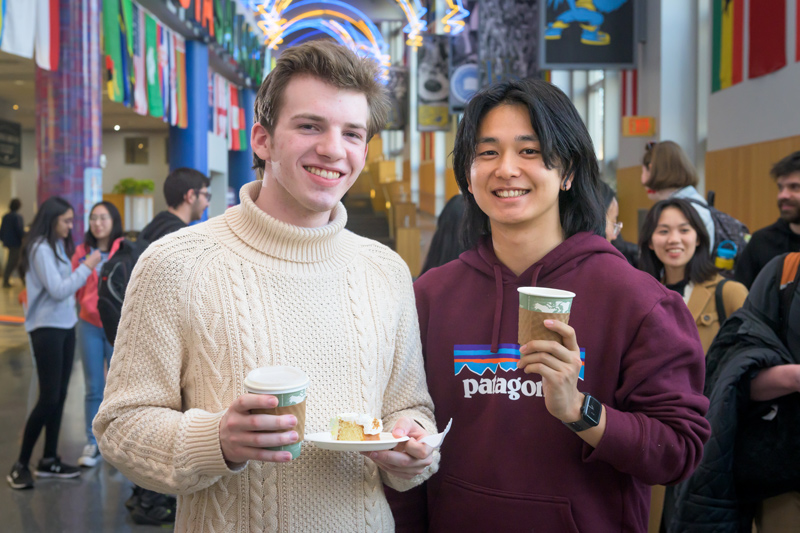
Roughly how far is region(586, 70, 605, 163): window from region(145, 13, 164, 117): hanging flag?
7.45 meters

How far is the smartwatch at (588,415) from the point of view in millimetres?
1649

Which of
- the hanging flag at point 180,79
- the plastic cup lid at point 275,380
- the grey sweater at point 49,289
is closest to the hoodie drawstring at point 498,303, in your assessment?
the plastic cup lid at point 275,380

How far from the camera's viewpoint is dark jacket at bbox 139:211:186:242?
447 cm

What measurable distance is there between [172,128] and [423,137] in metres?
13.7

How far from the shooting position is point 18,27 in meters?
6.15

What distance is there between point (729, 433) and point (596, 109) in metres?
11.8

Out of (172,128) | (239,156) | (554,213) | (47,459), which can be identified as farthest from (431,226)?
(554,213)

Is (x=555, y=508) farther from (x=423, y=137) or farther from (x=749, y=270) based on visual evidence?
(x=423, y=137)

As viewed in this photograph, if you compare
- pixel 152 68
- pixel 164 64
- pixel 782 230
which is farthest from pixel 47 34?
pixel 782 230

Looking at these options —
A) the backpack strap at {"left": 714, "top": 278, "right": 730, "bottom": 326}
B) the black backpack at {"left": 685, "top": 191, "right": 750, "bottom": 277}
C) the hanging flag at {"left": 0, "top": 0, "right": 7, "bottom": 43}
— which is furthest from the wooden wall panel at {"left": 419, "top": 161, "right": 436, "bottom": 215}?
the backpack strap at {"left": 714, "top": 278, "right": 730, "bottom": 326}

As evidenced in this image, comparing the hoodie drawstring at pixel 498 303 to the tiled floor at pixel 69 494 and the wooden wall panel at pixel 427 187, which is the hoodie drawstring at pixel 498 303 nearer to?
the tiled floor at pixel 69 494

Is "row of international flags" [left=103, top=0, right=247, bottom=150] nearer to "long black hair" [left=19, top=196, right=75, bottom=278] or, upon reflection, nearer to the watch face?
"long black hair" [left=19, top=196, right=75, bottom=278]

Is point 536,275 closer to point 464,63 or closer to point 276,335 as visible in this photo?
point 276,335

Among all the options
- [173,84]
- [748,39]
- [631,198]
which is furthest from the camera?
[173,84]
